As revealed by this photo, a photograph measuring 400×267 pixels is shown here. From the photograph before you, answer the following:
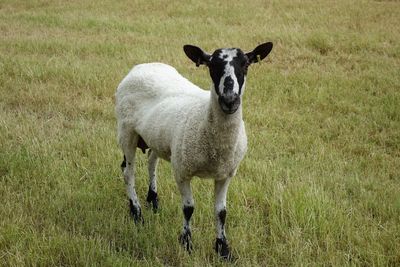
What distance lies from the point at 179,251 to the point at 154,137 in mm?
1142

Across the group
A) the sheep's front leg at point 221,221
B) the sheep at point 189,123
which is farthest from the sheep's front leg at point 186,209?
the sheep's front leg at point 221,221

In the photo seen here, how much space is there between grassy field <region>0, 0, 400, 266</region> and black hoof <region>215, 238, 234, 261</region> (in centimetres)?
8

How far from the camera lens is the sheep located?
3.87m

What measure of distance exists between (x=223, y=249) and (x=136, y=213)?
1.21 m

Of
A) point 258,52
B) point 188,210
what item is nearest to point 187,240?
point 188,210

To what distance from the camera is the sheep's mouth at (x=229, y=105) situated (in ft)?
12.1

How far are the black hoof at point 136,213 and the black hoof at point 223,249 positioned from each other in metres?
0.98

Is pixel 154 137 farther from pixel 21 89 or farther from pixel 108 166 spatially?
pixel 21 89

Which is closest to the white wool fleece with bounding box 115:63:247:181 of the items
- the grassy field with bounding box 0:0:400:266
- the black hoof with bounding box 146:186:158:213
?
the black hoof with bounding box 146:186:158:213

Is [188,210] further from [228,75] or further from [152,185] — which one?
[228,75]

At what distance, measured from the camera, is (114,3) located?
18.7m

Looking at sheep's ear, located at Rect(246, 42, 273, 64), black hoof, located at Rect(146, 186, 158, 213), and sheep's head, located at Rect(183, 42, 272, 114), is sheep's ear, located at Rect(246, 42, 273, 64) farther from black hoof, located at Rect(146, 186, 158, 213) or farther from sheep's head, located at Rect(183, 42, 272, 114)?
black hoof, located at Rect(146, 186, 158, 213)

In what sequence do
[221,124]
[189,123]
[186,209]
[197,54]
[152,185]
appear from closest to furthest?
[221,124] → [197,54] → [189,123] → [186,209] → [152,185]

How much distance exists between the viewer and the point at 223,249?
4.44 metres
